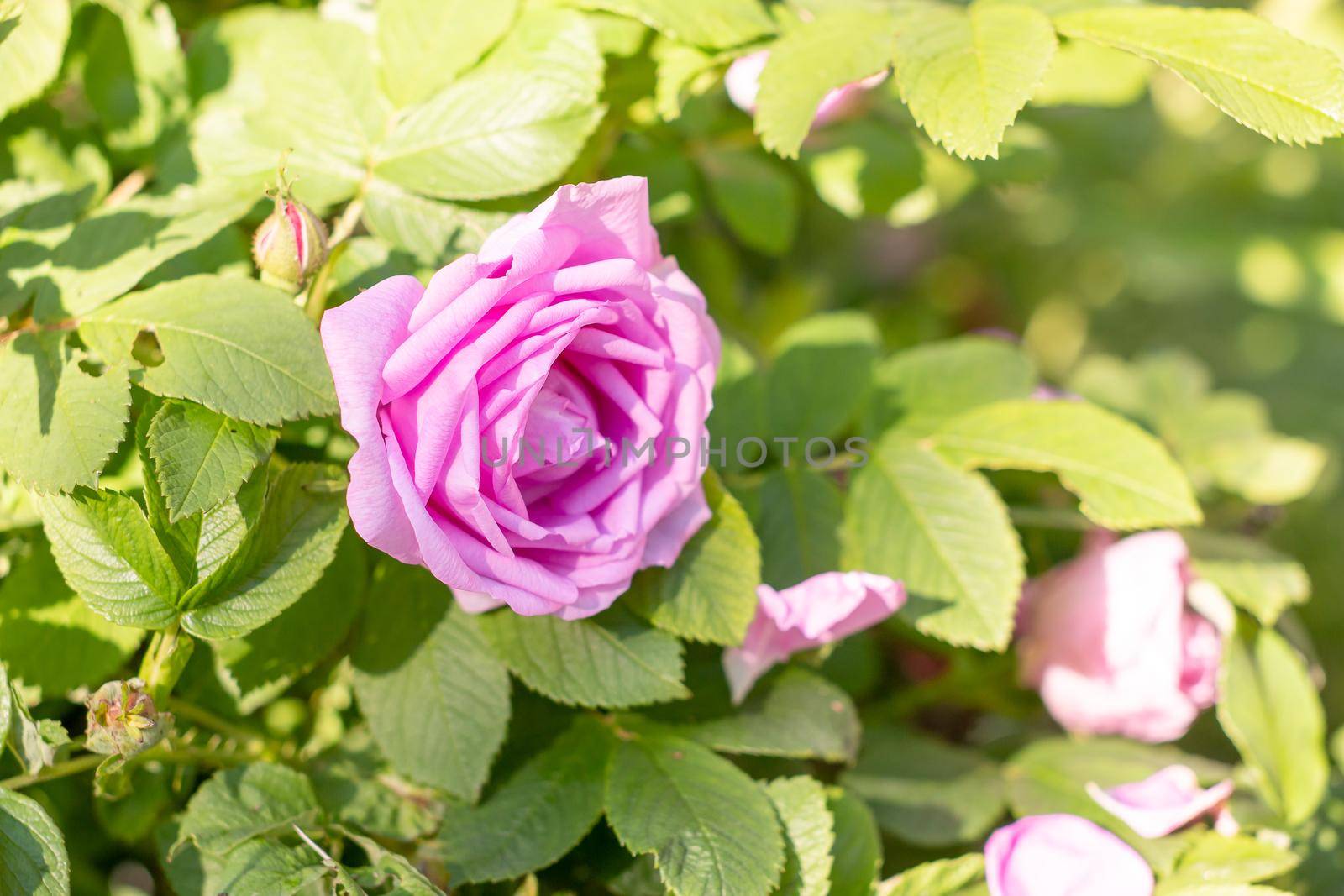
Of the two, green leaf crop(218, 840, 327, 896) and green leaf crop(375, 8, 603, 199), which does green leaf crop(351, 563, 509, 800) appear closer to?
green leaf crop(218, 840, 327, 896)

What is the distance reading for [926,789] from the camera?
0.89m

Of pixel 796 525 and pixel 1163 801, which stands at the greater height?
pixel 796 525

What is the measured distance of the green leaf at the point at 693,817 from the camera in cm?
66

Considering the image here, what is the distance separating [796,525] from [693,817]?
0.81 feet

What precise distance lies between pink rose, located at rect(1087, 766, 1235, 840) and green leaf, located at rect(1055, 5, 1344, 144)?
18.1 inches

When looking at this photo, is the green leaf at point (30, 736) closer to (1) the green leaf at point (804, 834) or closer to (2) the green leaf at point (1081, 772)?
(1) the green leaf at point (804, 834)

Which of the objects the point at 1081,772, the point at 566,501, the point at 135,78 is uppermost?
the point at 135,78

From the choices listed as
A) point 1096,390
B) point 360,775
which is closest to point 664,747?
point 360,775

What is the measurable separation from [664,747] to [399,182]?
0.43 meters

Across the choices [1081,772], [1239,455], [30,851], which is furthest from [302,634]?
[1239,455]

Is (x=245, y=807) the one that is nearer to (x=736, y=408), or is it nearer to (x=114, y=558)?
(x=114, y=558)

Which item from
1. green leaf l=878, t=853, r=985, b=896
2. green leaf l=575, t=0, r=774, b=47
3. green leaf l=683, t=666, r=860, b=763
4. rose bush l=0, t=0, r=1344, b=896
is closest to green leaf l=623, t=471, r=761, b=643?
rose bush l=0, t=0, r=1344, b=896

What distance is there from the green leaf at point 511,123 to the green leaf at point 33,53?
25 centimetres

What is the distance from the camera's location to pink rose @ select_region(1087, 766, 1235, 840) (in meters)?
0.80
